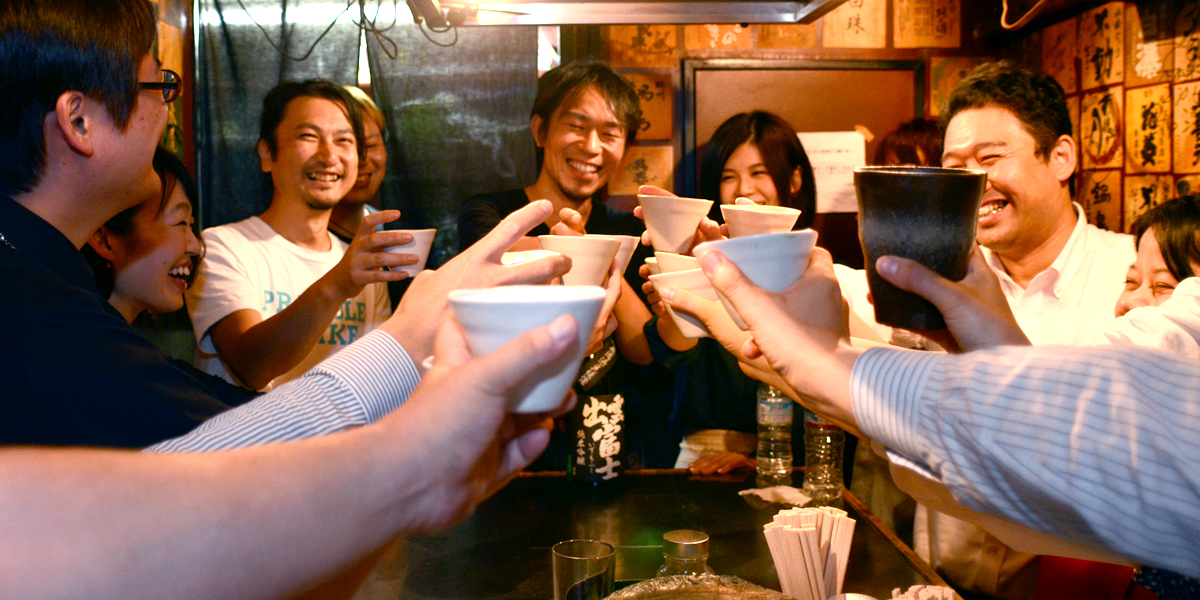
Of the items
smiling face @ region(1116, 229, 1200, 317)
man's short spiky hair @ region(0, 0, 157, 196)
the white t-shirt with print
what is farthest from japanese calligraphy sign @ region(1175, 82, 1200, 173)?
man's short spiky hair @ region(0, 0, 157, 196)

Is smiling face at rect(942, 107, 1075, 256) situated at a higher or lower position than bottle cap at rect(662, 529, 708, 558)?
higher

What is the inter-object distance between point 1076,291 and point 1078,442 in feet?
6.51

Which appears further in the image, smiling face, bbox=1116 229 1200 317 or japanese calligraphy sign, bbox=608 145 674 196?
japanese calligraphy sign, bbox=608 145 674 196

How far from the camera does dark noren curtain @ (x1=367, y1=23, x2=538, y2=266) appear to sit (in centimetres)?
378

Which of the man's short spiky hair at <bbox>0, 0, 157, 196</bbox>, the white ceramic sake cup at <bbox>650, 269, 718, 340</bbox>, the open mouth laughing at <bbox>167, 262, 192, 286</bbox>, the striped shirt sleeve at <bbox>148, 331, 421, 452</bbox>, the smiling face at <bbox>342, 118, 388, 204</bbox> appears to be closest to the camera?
the striped shirt sleeve at <bbox>148, 331, 421, 452</bbox>

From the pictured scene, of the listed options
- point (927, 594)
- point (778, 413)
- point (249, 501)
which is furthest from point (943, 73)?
point (249, 501)

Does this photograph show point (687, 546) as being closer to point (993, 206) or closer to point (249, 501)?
point (249, 501)

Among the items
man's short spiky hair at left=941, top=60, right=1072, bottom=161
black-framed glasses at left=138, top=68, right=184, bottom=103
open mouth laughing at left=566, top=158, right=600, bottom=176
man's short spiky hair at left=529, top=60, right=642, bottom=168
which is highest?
man's short spiky hair at left=529, top=60, right=642, bottom=168

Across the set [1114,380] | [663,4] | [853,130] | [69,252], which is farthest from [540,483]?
[853,130]

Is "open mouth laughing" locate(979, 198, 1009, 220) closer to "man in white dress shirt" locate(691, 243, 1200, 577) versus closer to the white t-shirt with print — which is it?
"man in white dress shirt" locate(691, 243, 1200, 577)

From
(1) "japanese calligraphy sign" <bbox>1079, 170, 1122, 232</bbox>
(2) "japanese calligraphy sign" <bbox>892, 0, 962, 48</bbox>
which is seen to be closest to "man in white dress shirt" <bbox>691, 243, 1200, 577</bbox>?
(1) "japanese calligraphy sign" <bbox>1079, 170, 1122, 232</bbox>

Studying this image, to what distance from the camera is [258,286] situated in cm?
284

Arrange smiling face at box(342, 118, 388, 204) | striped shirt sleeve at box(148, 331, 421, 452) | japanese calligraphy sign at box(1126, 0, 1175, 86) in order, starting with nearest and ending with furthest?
striped shirt sleeve at box(148, 331, 421, 452) → japanese calligraphy sign at box(1126, 0, 1175, 86) → smiling face at box(342, 118, 388, 204)

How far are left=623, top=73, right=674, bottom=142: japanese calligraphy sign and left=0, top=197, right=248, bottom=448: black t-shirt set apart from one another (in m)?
3.12
